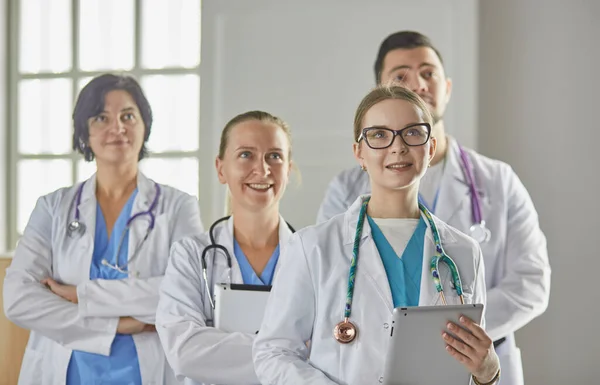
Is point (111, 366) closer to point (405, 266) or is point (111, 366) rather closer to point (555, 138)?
point (405, 266)

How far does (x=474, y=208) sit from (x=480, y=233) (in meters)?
0.11

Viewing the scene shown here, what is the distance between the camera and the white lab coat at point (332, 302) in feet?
4.69

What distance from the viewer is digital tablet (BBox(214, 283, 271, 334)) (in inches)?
78.0

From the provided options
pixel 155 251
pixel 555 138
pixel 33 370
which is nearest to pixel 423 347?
pixel 155 251

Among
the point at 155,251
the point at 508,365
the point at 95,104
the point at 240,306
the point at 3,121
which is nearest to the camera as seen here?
the point at 240,306

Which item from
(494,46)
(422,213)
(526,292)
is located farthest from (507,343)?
(494,46)

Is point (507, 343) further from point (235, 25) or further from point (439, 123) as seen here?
point (235, 25)

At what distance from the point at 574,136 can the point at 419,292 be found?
6.19ft

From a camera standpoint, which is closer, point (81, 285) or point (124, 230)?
point (81, 285)

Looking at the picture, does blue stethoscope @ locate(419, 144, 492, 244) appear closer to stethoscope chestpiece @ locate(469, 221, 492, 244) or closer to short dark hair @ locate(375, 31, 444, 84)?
stethoscope chestpiece @ locate(469, 221, 492, 244)

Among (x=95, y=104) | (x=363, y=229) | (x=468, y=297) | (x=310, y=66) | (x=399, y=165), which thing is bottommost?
(x=468, y=297)

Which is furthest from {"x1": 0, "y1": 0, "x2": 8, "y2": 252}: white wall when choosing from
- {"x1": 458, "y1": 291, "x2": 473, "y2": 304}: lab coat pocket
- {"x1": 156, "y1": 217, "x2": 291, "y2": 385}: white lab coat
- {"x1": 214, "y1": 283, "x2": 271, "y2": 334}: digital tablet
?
{"x1": 458, "y1": 291, "x2": 473, "y2": 304}: lab coat pocket

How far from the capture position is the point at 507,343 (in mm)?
2311

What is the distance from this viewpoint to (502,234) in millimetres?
2354
